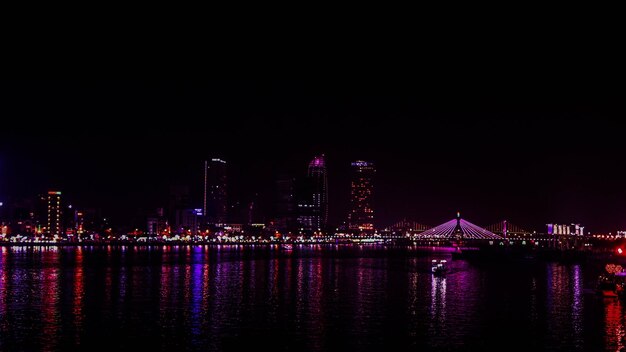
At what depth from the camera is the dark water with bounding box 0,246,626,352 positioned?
30578 millimetres

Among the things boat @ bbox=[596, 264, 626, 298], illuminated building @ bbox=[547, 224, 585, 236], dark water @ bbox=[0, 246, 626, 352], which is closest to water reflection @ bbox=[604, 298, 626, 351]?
dark water @ bbox=[0, 246, 626, 352]

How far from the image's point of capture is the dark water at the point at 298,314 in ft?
100

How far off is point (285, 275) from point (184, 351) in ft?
121

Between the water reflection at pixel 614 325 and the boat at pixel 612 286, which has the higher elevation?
the boat at pixel 612 286

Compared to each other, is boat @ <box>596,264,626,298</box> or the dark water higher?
boat @ <box>596,264,626,298</box>

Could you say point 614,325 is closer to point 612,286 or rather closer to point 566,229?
point 612,286

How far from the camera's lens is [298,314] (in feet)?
127

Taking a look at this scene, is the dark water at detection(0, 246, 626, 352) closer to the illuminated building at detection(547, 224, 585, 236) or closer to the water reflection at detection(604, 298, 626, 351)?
the water reflection at detection(604, 298, 626, 351)

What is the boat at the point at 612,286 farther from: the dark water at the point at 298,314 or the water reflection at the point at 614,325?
the dark water at the point at 298,314

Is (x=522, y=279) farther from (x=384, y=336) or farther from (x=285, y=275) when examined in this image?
(x=384, y=336)

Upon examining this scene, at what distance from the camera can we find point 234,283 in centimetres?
5556

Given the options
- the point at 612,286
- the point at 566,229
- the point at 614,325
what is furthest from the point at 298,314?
the point at 566,229

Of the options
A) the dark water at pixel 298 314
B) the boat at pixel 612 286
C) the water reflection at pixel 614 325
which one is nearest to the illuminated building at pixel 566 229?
the dark water at pixel 298 314

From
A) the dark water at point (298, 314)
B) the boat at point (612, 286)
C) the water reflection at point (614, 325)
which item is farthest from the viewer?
the boat at point (612, 286)
